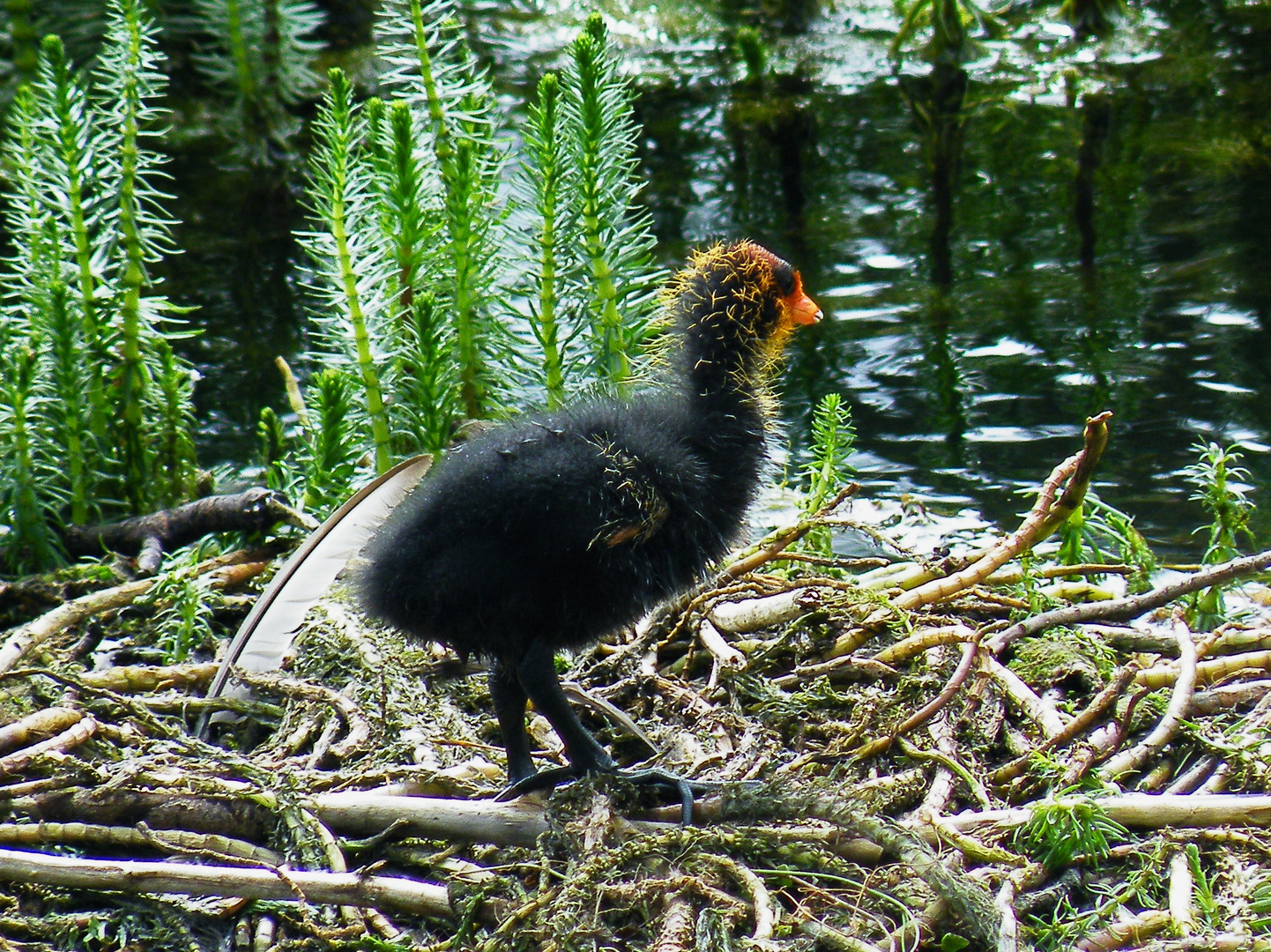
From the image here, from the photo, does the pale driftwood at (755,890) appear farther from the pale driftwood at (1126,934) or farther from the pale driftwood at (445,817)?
the pale driftwood at (1126,934)

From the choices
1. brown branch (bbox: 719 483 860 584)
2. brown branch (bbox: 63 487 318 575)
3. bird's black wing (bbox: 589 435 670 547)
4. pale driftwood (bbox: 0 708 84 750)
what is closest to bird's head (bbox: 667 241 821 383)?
bird's black wing (bbox: 589 435 670 547)

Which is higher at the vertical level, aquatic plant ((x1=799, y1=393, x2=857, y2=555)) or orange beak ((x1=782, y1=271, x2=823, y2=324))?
orange beak ((x1=782, y1=271, x2=823, y2=324))

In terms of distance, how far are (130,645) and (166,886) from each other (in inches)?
58.8

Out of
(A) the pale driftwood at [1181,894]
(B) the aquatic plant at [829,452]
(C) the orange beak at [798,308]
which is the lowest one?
(A) the pale driftwood at [1181,894]

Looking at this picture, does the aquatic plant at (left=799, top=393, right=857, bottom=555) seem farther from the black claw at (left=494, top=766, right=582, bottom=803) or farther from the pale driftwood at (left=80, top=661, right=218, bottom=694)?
the pale driftwood at (left=80, top=661, right=218, bottom=694)

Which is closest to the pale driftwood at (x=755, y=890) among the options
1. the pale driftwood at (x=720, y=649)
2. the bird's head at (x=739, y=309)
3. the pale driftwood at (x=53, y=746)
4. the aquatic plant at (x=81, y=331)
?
the pale driftwood at (x=720, y=649)

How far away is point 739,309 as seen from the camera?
10.6 feet

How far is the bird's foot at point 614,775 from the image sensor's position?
2.94 m

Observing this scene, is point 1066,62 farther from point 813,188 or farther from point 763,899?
point 763,899

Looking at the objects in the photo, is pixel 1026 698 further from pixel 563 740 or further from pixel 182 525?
pixel 182 525

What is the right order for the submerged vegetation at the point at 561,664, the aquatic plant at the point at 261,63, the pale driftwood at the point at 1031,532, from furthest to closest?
the aquatic plant at the point at 261,63 < the pale driftwood at the point at 1031,532 < the submerged vegetation at the point at 561,664

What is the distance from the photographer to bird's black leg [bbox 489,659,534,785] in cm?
305

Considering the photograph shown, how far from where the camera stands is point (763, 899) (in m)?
2.54

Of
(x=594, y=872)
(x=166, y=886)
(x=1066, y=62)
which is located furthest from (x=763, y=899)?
(x=1066, y=62)
